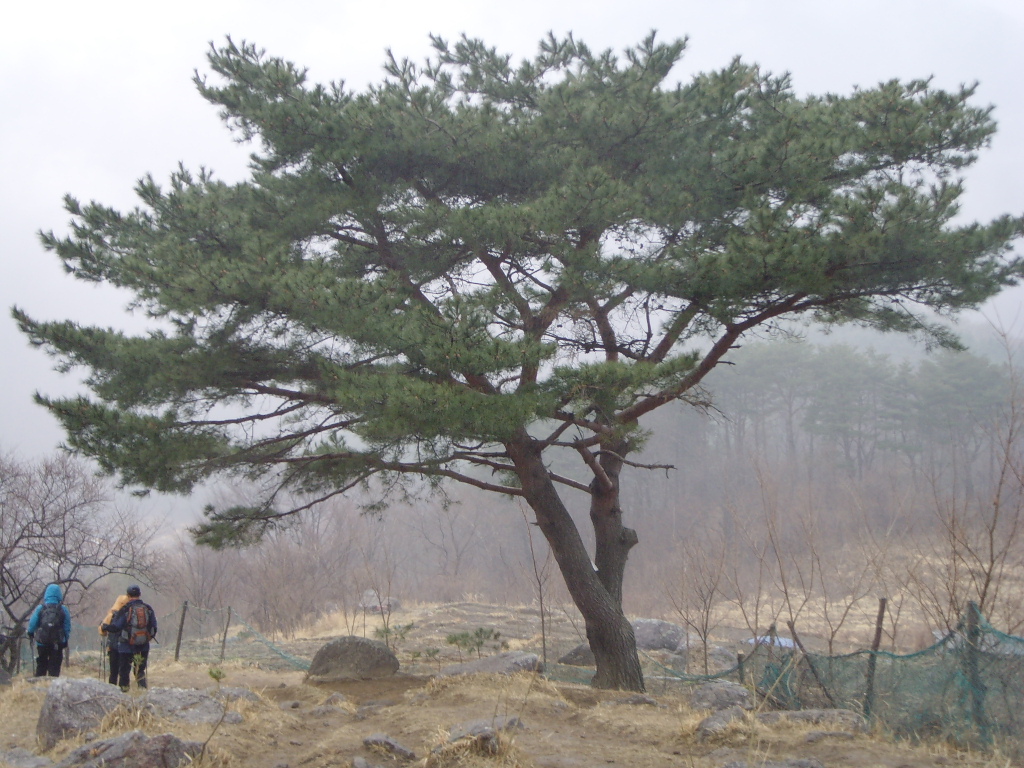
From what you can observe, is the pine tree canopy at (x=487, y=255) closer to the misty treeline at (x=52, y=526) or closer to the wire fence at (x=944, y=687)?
the wire fence at (x=944, y=687)

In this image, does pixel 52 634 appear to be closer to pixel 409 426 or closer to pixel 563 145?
pixel 409 426

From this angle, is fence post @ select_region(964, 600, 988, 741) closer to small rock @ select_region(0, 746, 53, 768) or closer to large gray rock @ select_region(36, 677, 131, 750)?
large gray rock @ select_region(36, 677, 131, 750)

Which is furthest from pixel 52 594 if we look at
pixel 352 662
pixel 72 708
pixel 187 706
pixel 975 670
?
pixel 975 670

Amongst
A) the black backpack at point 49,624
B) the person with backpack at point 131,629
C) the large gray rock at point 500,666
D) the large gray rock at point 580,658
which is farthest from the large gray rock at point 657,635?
the black backpack at point 49,624

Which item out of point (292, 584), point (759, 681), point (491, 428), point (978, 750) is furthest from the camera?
point (292, 584)

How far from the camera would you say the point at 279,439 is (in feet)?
29.0

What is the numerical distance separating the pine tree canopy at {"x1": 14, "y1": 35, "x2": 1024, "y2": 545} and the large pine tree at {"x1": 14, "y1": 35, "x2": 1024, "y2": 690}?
31 mm

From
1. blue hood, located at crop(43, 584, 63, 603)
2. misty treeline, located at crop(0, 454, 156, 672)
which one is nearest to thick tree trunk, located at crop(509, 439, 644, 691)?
blue hood, located at crop(43, 584, 63, 603)

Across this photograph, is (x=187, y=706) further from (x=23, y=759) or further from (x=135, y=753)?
(x=135, y=753)

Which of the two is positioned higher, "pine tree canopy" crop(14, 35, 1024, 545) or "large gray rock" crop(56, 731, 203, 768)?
"pine tree canopy" crop(14, 35, 1024, 545)

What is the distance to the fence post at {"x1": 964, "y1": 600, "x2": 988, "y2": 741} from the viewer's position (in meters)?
5.20

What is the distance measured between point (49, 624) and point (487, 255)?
6637mm

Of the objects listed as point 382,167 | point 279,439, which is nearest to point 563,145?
point 382,167

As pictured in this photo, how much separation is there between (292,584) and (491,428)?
23.7 metres
